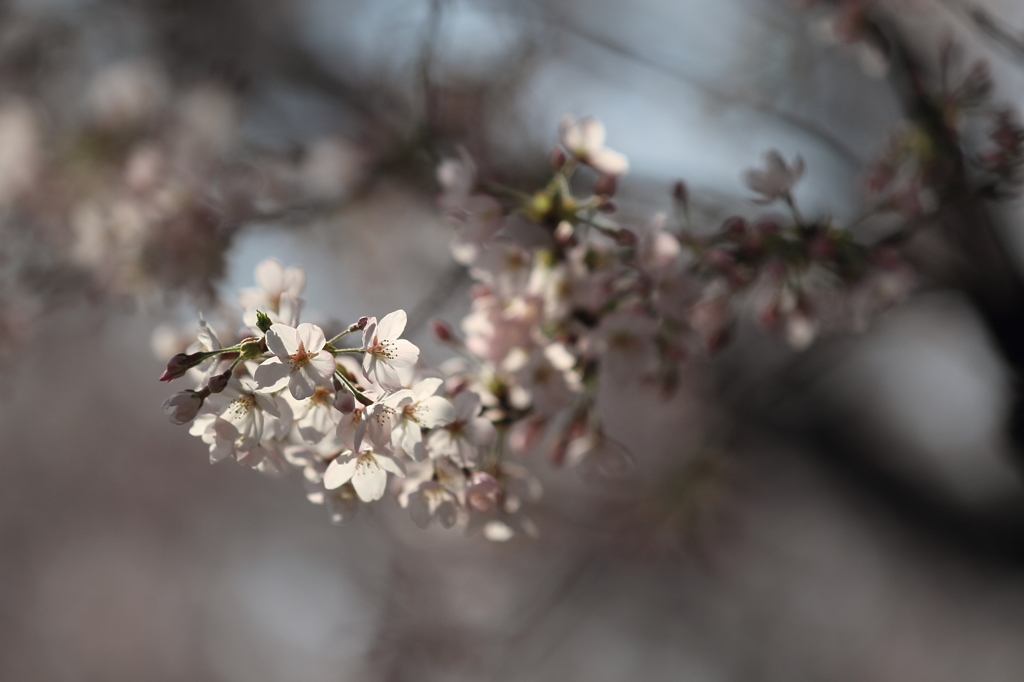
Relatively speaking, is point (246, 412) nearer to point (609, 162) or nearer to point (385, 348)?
point (385, 348)

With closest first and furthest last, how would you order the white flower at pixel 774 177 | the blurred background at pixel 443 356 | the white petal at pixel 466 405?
the white petal at pixel 466 405
the white flower at pixel 774 177
the blurred background at pixel 443 356

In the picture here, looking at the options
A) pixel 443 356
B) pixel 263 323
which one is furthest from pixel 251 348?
pixel 443 356

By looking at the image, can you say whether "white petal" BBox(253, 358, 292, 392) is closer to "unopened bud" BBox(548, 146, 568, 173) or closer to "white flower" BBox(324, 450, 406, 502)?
"white flower" BBox(324, 450, 406, 502)

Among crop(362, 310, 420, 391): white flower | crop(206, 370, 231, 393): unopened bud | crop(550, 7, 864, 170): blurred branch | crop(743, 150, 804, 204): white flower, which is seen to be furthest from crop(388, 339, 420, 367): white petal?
crop(550, 7, 864, 170): blurred branch

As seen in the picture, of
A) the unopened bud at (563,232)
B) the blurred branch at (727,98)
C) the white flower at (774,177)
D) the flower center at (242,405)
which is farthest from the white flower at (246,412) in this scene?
the blurred branch at (727,98)

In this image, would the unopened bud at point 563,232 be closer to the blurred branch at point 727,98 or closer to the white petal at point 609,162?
the white petal at point 609,162
